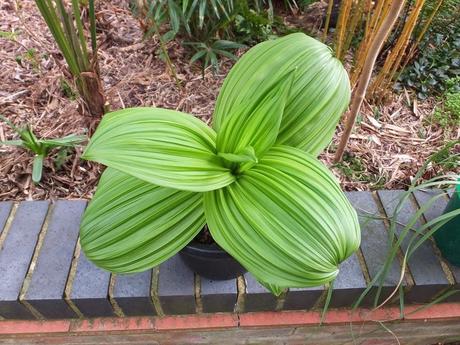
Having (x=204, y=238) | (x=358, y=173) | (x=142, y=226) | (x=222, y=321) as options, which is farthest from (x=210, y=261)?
(x=358, y=173)

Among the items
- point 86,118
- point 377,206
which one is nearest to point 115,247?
point 86,118

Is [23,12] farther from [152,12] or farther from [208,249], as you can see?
[208,249]

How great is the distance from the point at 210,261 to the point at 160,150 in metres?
0.36

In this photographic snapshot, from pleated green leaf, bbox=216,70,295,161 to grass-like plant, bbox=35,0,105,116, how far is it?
1.85ft

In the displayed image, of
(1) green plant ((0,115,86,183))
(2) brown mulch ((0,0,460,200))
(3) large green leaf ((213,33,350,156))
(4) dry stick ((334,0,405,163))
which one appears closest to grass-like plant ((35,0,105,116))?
(1) green plant ((0,115,86,183))

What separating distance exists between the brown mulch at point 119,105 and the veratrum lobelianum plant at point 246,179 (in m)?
0.63

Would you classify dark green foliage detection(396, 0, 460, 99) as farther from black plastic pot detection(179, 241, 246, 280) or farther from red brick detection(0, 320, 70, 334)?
red brick detection(0, 320, 70, 334)

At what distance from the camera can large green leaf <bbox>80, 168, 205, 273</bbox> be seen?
Result: 2.91 ft

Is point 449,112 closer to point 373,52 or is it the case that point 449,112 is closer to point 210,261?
point 373,52

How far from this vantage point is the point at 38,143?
4.70ft

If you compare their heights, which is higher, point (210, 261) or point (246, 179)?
point (246, 179)

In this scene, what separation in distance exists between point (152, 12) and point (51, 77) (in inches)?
19.6

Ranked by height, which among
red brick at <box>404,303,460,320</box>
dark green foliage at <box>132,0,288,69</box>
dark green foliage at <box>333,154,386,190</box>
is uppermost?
dark green foliage at <box>132,0,288,69</box>

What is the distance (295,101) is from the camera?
90cm
